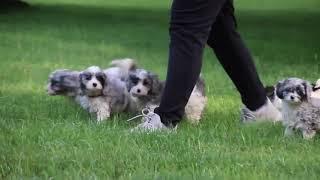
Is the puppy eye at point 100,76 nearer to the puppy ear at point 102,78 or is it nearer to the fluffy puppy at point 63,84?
the puppy ear at point 102,78

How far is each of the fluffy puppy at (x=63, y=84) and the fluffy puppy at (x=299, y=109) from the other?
2031 millimetres

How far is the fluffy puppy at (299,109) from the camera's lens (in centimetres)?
486

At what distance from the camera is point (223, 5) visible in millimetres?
5023

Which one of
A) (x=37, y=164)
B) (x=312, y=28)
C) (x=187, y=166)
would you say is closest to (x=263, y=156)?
(x=187, y=166)

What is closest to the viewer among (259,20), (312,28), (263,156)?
(263,156)

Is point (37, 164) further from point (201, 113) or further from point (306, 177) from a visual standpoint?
point (201, 113)

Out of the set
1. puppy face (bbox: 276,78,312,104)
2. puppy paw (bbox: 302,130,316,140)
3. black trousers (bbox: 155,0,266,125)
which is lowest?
puppy paw (bbox: 302,130,316,140)

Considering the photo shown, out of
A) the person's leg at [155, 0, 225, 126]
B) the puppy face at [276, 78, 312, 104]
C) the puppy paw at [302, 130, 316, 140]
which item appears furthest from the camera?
the puppy face at [276, 78, 312, 104]

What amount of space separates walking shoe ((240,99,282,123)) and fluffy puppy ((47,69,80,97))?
1.65 m

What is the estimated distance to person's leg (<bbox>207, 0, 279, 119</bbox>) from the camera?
515 centimetres

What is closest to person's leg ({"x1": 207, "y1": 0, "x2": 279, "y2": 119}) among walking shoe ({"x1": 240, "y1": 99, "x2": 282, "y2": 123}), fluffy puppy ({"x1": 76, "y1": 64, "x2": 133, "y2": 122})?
walking shoe ({"x1": 240, "y1": 99, "x2": 282, "y2": 123})

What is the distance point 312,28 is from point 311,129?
1438 centimetres

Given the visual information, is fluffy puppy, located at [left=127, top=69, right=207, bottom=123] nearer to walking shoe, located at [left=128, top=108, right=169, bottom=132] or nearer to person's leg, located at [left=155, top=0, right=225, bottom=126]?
walking shoe, located at [left=128, top=108, right=169, bottom=132]

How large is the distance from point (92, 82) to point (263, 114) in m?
1.52
